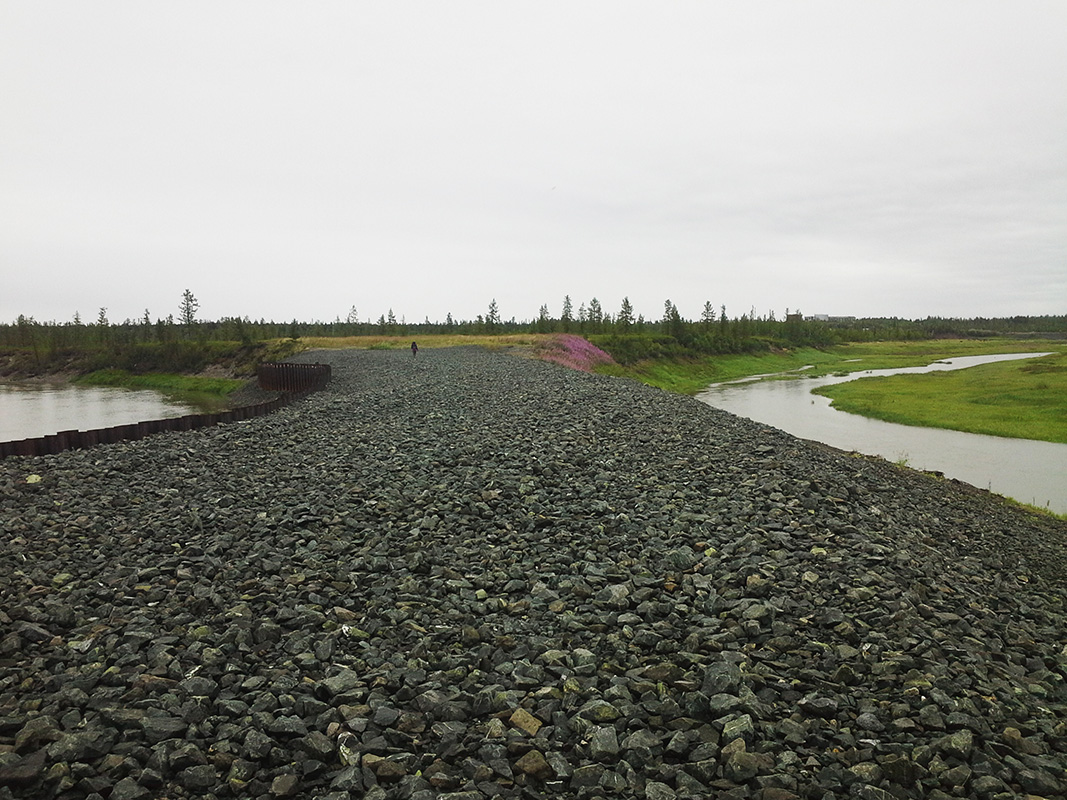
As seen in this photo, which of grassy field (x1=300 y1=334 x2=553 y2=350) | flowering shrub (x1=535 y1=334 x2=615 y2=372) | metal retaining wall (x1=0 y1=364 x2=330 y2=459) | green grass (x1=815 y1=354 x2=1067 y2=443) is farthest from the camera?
grassy field (x1=300 y1=334 x2=553 y2=350)

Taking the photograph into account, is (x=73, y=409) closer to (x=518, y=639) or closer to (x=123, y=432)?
(x=123, y=432)

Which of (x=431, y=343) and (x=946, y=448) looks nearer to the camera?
(x=946, y=448)

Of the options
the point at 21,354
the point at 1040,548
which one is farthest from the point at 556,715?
the point at 21,354

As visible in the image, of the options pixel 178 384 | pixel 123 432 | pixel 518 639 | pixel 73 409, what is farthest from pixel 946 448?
pixel 178 384

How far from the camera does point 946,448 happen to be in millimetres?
32125

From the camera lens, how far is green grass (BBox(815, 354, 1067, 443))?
37594 mm

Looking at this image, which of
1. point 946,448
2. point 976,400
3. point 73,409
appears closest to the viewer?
point 946,448

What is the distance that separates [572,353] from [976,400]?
119 ft

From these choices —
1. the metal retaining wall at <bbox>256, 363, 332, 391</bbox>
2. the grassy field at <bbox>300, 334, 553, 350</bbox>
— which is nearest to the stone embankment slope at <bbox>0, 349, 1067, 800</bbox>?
the metal retaining wall at <bbox>256, 363, 332, 391</bbox>

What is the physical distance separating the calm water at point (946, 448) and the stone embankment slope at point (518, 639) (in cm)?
1304

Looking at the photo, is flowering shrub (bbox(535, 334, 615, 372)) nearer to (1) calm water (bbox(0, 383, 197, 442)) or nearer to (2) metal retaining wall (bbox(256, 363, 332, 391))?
(2) metal retaining wall (bbox(256, 363, 332, 391))

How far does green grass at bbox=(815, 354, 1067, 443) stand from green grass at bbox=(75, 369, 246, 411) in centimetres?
5754

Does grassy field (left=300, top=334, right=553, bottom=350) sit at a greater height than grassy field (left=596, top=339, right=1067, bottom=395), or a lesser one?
greater

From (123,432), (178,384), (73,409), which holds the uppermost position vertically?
(123,432)
